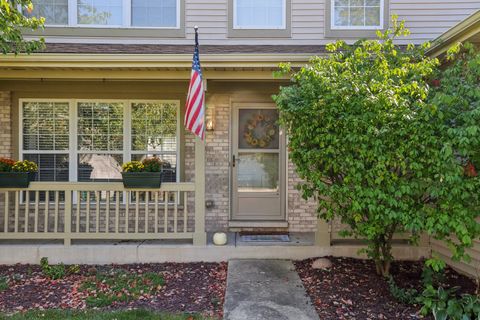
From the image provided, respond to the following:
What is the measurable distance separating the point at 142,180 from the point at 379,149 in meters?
3.18

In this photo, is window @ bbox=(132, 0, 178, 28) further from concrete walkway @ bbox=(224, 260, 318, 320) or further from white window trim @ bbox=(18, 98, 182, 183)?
concrete walkway @ bbox=(224, 260, 318, 320)

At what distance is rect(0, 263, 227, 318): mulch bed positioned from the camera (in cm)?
396

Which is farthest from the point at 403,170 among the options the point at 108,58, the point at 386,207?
the point at 108,58

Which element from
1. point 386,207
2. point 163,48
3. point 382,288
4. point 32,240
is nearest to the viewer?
point 386,207

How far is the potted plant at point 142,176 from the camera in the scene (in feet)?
17.7

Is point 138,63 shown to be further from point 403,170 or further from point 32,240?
point 403,170

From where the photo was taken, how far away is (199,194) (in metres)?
5.45

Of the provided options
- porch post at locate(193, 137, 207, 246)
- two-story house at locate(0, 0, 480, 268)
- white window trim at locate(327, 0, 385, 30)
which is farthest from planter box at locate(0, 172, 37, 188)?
white window trim at locate(327, 0, 385, 30)

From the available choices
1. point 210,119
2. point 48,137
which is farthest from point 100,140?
point 210,119

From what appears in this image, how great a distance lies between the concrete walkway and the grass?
917 mm

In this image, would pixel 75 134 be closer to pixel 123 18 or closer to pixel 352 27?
pixel 123 18

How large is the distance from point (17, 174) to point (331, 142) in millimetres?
4235

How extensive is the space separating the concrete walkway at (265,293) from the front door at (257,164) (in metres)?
1.51

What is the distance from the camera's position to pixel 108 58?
17.1 ft
